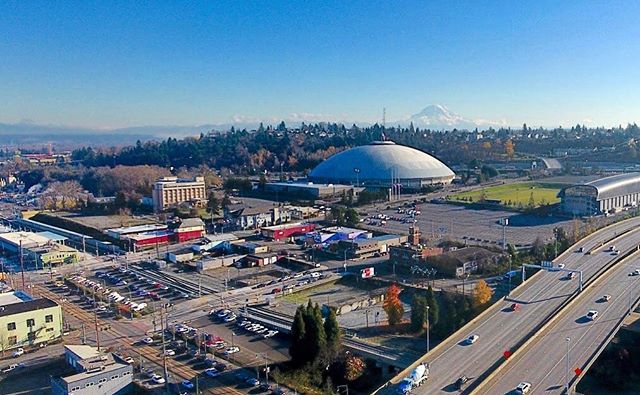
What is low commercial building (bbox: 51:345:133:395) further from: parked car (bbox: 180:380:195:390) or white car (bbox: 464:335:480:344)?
white car (bbox: 464:335:480:344)

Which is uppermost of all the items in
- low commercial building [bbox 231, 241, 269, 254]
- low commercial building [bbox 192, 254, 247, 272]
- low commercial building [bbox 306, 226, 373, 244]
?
low commercial building [bbox 306, 226, 373, 244]

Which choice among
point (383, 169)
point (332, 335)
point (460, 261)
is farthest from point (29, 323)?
point (383, 169)

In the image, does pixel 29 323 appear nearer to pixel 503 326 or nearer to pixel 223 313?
pixel 223 313

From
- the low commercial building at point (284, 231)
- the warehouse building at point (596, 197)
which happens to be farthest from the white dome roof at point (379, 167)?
the low commercial building at point (284, 231)

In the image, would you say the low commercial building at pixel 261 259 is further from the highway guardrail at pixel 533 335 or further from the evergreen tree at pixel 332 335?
the highway guardrail at pixel 533 335

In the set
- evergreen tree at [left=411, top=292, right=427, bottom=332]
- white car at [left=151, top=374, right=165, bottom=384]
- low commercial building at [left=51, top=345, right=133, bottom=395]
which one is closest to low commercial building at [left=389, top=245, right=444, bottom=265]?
evergreen tree at [left=411, top=292, right=427, bottom=332]

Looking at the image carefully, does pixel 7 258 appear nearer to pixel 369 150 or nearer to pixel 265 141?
pixel 369 150

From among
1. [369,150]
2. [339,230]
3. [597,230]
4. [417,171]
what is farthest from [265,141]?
[597,230]

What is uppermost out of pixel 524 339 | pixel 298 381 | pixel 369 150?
pixel 369 150
